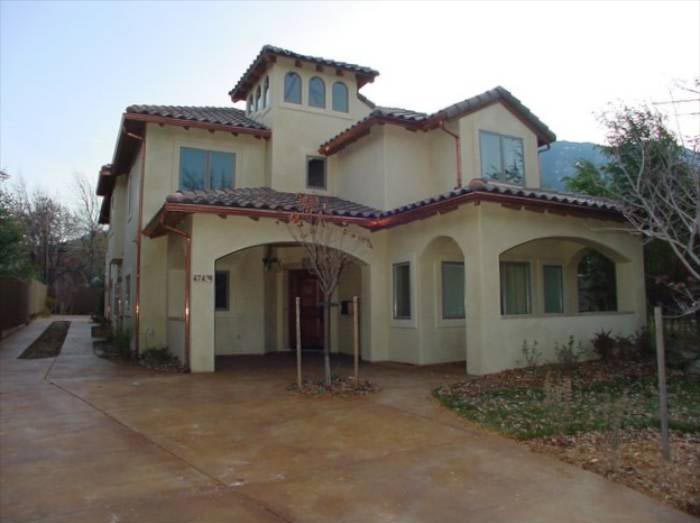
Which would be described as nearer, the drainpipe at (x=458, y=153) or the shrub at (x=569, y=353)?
the shrub at (x=569, y=353)

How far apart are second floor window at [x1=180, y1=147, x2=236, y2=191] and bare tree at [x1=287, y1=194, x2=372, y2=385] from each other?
3459mm

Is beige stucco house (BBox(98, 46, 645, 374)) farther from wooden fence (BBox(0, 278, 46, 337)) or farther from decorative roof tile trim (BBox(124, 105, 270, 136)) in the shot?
wooden fence (BBox(0, 278, 46, 337))

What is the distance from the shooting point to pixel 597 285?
52.2 ft

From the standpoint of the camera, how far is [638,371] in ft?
31.4

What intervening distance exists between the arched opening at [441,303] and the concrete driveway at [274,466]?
3282 millimetres

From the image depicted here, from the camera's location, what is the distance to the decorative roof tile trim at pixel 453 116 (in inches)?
475

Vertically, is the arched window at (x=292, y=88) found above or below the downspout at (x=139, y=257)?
above

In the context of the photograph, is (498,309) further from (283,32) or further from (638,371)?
(283,32)

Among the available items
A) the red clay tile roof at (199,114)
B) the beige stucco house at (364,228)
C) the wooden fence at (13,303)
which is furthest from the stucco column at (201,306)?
the wooden fence at (13,303)

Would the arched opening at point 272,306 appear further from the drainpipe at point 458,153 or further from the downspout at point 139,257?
the drainpipe at point 458,153

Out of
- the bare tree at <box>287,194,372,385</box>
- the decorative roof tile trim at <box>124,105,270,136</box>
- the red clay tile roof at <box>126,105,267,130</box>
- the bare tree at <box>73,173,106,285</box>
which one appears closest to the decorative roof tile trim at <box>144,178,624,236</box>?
the bare tree at <box>287,194,372,385</box>

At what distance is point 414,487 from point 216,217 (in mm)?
7737

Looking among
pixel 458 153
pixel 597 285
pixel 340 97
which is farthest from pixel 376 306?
pixel 597 285

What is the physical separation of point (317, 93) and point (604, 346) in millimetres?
9697
